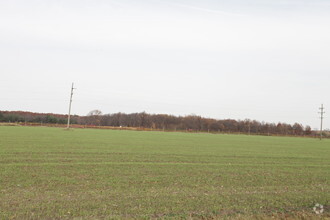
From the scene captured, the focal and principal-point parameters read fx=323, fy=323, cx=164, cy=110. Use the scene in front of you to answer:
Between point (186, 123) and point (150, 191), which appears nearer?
point (150, 191)

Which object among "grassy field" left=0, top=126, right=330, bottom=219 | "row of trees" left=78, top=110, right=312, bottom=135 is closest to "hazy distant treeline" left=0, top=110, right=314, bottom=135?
"row of trees" left=78, top=110, right=312, bottom=135

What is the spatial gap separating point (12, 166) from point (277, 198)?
11.9 metres

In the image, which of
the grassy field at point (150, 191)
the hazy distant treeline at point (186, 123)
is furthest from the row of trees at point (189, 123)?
the grassy field at point (150, 191)

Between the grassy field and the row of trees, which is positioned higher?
the row of trees

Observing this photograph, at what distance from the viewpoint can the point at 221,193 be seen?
11.1 metres

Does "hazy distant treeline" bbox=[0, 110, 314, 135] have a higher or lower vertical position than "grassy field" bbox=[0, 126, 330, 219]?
higher

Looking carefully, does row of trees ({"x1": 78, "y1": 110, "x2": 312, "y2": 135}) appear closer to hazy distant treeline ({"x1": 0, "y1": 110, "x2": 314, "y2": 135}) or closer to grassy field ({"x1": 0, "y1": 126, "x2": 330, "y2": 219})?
hazy distant treeline ({"x1": 0, "y1": 110, "x2": 314, "y2": 135})

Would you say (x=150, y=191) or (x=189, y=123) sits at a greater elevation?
(x=189, y=123)

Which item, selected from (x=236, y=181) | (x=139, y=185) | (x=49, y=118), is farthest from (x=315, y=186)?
(x=49, y=118)

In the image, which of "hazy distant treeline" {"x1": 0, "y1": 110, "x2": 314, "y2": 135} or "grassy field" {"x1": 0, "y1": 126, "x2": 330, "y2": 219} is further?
"hazy distant treeline" {"x1": 0, "y1": 110, "x2": 314, "y2": 135}

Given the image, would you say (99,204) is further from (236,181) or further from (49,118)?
(49,118)

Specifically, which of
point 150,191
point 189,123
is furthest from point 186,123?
point 150,191

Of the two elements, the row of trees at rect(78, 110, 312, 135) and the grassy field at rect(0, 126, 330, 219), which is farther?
the row of trees at rect(78, 110, 312, 135)

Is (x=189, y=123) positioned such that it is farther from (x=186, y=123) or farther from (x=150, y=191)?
(x=150, y=191)
